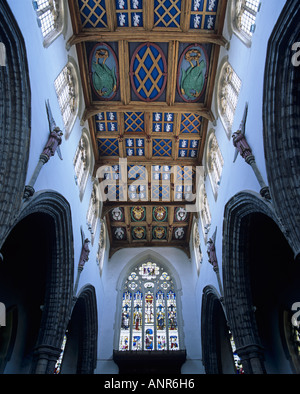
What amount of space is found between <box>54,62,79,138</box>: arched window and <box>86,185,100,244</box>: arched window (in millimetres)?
4026

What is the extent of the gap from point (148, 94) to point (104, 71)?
74.9 inches

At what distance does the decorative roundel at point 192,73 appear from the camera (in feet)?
36.1

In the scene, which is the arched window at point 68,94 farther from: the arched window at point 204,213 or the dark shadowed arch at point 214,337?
the dark shadowed arch at point 214,337

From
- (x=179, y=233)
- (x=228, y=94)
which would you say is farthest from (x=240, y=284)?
(x=179, y=233)

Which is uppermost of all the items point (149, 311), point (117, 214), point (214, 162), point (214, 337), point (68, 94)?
point (117, 214)

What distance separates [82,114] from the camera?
1166cm

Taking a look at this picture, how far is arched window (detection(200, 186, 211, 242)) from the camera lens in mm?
12648

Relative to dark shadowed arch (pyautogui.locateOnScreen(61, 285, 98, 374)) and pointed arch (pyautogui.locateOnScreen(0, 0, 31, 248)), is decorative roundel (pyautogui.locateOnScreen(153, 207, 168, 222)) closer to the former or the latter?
dark shadowed arch (pyautogui.locateOnScreen(61, 285, 98, 374))

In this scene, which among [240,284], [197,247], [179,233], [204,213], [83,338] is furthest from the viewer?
[179,233]

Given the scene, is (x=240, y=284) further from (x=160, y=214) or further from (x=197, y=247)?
(x=160, y=214)

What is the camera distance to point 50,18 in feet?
27.3

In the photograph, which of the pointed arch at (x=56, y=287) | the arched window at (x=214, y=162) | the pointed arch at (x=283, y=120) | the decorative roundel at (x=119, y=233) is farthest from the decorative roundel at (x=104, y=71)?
the decorative roundel at (x=119, y=233)

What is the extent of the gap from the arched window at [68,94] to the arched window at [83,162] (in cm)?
130

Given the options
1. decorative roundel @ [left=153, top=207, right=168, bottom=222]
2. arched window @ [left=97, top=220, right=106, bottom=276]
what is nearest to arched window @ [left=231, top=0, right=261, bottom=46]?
decorative roundel @ [left=153, top=207, right=168, bottom=222]
